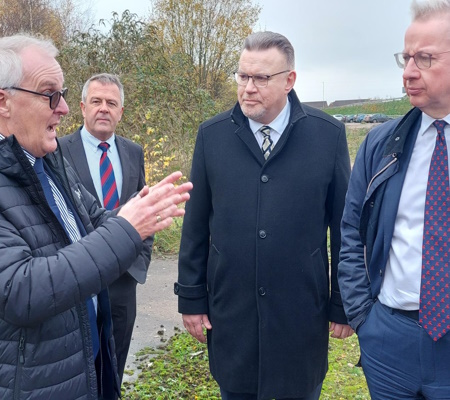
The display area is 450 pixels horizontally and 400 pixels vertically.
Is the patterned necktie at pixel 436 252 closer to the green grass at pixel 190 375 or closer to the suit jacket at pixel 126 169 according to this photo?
the suit jacket at pixel 126 169

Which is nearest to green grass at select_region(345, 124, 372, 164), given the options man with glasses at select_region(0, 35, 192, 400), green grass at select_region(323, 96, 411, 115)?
green grass at select_region(323, 96, 411, 115)

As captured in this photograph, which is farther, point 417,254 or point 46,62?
point 417,254

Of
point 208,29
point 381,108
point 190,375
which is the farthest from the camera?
point 381,108

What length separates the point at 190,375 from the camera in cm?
441

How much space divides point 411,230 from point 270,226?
73 cm

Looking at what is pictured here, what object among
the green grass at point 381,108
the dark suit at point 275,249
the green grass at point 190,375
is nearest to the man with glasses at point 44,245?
the dark suit at point 275,249

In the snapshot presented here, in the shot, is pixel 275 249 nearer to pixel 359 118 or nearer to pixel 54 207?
pixel 54 207

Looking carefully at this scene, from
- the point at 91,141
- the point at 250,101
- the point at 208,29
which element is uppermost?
the point at 208,29

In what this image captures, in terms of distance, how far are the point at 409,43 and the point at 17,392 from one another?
213cm

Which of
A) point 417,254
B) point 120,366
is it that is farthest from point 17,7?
point 417,254

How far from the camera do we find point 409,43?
7.31 ft

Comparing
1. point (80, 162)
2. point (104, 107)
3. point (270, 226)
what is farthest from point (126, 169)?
point (270, 226)

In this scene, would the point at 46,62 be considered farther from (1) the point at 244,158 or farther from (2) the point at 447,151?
(2) the point at 447,151

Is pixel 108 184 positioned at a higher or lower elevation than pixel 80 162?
lower
